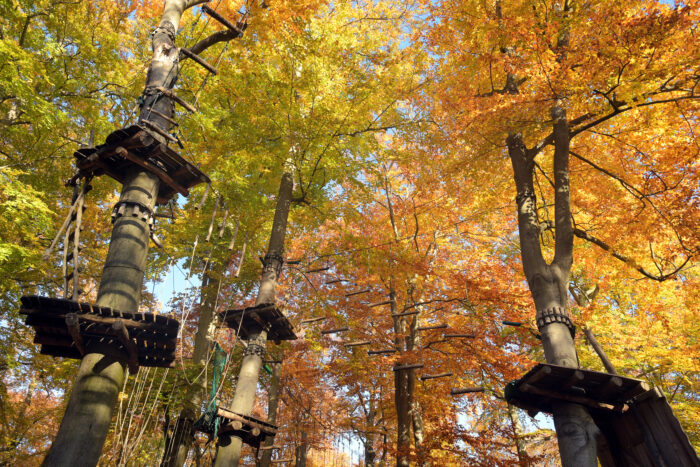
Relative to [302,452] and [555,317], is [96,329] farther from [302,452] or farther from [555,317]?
[302,452]

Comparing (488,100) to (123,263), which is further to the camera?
(488,100)

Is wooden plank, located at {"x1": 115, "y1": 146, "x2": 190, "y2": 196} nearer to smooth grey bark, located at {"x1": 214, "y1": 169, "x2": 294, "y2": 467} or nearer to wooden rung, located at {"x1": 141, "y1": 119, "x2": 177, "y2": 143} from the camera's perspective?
wooden rung, located at {"x1": 141, "y1": 119, "x2": 177, "y2": 143}

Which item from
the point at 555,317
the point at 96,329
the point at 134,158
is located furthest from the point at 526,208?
the point at 96,329

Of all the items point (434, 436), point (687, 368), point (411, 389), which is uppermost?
point (687, 368)

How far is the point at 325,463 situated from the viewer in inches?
1380

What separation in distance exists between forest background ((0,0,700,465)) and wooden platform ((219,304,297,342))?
1469mm

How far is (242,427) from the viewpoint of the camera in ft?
27.9

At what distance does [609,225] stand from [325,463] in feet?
111

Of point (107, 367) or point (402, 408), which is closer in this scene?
point (107, 367)

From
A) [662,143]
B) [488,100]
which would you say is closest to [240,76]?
[488,100]

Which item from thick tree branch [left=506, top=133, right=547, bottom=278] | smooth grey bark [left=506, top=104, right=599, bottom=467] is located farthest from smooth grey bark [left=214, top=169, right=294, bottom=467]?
smooth grey bark [left=506, top=104, right=599, bottom=467]

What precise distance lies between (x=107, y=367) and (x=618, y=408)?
22.6 ft

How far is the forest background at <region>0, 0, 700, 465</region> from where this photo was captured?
8.16m

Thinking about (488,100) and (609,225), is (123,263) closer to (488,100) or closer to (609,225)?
(488,100)
